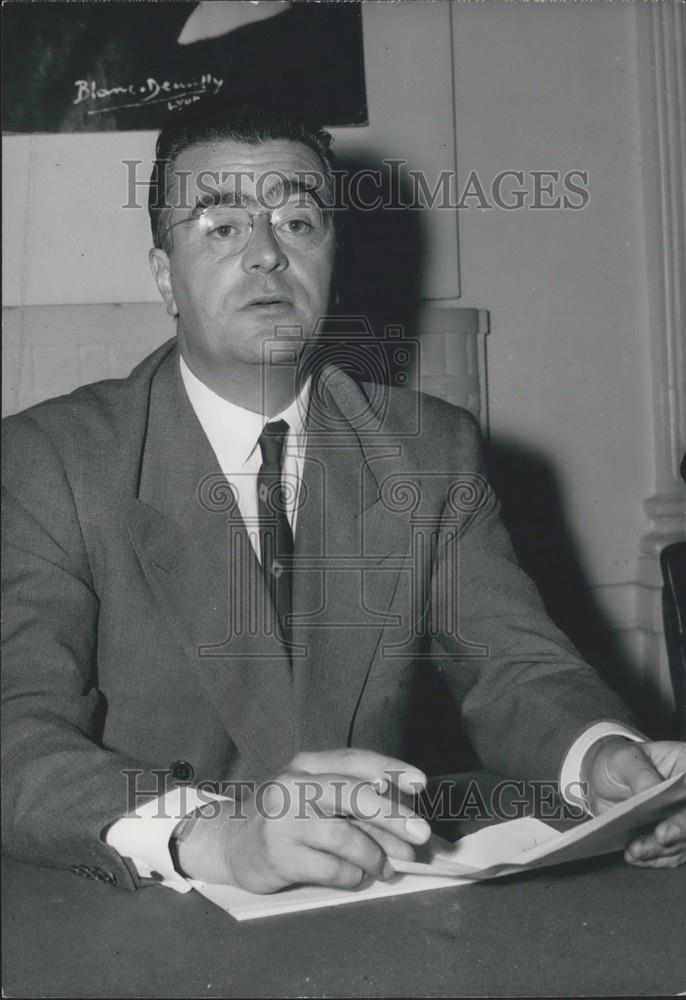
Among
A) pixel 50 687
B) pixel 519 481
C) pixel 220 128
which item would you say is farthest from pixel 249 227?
A: pixel 519 481

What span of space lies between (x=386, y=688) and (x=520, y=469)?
998 mm

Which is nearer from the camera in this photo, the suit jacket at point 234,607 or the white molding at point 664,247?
the suit jacket at point 234,607

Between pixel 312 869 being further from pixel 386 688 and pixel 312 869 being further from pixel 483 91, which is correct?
pixel 483 91

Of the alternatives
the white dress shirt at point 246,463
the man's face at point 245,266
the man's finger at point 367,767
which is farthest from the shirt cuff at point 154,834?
the man's face at point 245,266

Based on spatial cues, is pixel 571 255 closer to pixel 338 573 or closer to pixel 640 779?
pixel 338 573

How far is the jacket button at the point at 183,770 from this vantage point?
115cm

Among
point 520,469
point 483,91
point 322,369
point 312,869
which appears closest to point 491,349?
point 520,469

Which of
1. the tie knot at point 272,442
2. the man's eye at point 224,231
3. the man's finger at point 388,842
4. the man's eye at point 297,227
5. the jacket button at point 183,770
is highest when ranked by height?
the man's eye at point 297,227

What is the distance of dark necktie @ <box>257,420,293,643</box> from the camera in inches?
48.4

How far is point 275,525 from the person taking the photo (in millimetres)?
1266

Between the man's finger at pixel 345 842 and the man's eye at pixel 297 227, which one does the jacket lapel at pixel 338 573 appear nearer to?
the man's eye at pixel 297 227

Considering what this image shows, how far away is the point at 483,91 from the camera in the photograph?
2.01 metres

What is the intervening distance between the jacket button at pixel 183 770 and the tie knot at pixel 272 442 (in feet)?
1.40

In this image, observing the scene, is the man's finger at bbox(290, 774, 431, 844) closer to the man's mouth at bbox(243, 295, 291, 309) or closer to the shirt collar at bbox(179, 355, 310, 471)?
the shirt collar at bbox(179, 355, 310, 471)
